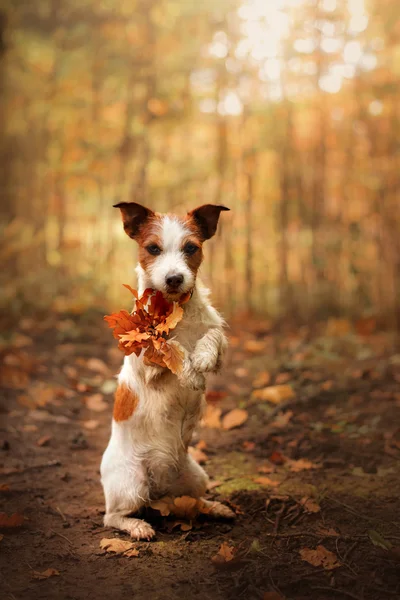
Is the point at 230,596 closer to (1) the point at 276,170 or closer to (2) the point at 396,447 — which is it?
(2) the point at 396,447

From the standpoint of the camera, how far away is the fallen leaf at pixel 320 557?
248cm

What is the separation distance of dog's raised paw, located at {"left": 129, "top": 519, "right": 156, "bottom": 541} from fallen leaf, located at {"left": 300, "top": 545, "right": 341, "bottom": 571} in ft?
2.54

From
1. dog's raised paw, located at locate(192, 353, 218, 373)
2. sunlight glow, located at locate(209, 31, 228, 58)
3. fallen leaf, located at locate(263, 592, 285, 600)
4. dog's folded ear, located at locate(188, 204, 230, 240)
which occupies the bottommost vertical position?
fallen leaf, located at locate(263, 592, 285, 600)

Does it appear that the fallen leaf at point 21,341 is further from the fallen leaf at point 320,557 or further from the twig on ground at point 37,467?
the fallen leaf at point 320,557

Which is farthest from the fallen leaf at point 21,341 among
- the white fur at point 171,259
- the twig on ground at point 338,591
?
the twig on ground at point 338,591

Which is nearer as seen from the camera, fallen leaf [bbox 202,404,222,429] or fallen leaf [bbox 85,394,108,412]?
fallen leaf [bbox 202,404,222,429]

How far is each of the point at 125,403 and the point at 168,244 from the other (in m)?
0.89

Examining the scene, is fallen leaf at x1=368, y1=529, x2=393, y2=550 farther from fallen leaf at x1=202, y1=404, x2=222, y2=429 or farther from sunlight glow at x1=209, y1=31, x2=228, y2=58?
sunlight glow at x1=209, y1=31, x2=228, y2=58

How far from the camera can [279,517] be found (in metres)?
3.06

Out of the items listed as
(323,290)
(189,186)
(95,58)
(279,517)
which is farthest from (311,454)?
(95,58)

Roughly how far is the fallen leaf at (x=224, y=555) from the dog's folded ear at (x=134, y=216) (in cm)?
162

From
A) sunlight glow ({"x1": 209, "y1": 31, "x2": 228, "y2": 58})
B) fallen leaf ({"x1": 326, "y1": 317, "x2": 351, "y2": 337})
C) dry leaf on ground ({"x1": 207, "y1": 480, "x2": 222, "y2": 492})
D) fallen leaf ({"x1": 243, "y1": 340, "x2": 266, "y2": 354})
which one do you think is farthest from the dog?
sunlight glow ({"x1": 209, "y1": 31, "x2": 228, "y2": 58})

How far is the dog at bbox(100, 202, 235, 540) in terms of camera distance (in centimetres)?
286

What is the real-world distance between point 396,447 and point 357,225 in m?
5.20
